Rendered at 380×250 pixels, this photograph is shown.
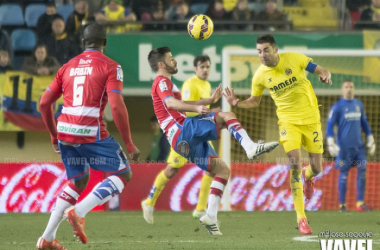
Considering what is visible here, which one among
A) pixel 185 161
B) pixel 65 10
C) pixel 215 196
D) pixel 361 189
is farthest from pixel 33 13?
pixel 215 196

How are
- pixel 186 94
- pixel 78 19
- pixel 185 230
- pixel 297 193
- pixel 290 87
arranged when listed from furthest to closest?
pixel 78 19, pixel 186 94, pixel 185 230, pixel 290 87, pixel 297 193

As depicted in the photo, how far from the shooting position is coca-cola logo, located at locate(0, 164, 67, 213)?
11719 millimetres

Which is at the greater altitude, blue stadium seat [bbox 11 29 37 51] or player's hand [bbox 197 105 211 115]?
blue stadium seat [bbox 11 29 37 51]

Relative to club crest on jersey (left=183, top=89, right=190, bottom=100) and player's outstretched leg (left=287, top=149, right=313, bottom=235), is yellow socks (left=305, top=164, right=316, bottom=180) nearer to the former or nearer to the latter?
player's outstretched leg (left=287, top=149, right=313, bottom=235)

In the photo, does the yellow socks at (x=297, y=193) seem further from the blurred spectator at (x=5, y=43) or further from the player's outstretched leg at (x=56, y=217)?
the blurred spectator at (x=5, y=43)

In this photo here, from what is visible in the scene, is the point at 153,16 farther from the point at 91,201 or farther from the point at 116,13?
the point at 91,201

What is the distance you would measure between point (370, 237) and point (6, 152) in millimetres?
8679

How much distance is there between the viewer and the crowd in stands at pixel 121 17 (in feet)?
45.4

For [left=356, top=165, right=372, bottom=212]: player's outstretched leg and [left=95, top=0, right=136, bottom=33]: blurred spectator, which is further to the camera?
[left=95, top=0, right=136, bottom=33]: blurred spectator

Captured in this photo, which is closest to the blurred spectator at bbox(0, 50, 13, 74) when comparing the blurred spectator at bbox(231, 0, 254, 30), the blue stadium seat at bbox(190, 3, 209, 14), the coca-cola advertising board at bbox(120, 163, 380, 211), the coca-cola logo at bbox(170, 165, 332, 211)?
the coca-cola advertising board at bbox(120, 163, 380, 211)

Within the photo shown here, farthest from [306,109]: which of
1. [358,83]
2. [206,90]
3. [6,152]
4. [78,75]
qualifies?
[6,152]

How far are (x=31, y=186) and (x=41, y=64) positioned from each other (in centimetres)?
246

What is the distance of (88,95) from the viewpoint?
6340mm

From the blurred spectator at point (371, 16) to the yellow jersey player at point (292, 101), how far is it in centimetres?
616
